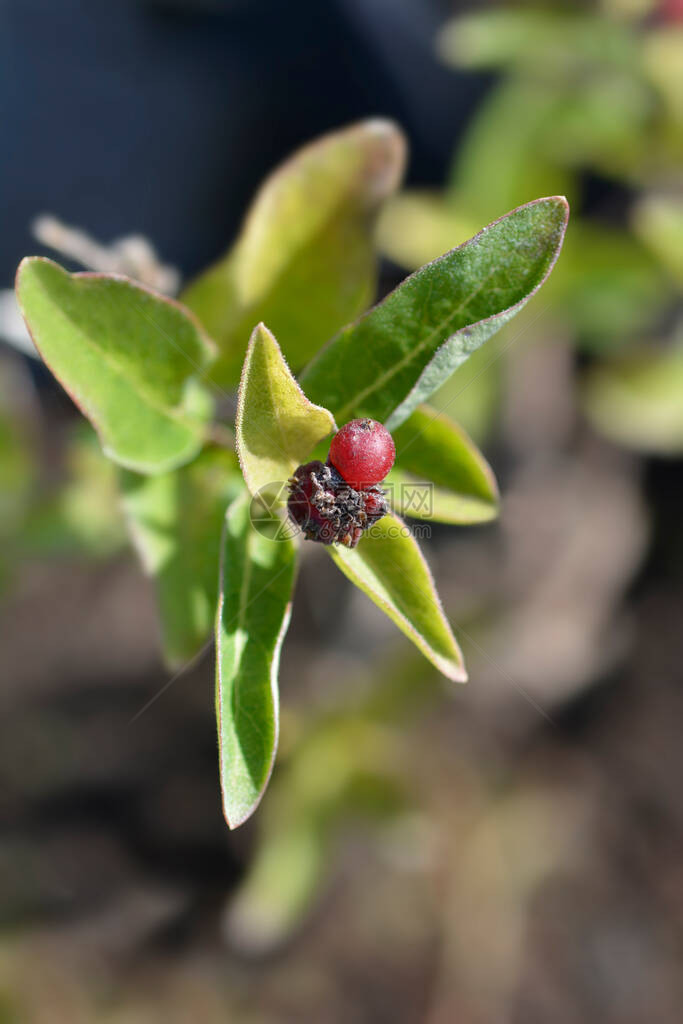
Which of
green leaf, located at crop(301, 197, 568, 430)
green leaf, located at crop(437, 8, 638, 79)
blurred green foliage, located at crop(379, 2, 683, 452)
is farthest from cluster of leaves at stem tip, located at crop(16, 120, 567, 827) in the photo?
green leaf, located at crop(437, 8, 638, 79)

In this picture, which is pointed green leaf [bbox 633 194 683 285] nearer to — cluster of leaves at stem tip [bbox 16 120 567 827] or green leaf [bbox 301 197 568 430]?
cluster of leaves at stem tip [bbox 16 120 567 827]

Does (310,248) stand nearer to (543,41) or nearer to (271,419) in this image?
(271,419)

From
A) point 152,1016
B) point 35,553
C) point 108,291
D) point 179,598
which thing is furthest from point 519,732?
point 108,291

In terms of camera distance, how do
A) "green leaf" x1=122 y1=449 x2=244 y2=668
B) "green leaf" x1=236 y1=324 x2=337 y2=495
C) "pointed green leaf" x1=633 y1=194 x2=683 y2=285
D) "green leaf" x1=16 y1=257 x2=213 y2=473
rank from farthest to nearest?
1. "pointed green leaf" x1=633 y1=194 x2=683 y2=285
2. "green leaf" x1=122 y1=449 x2=244 y2=668
3. "green leaf" x1=16 y1=257 x2=213 y2=473
4. "green leaf" x1=236 y1=324 x2=337 y2=495

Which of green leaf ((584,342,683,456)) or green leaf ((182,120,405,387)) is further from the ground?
green leaf ((182,120,405,387))

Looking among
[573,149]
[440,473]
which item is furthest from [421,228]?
[440,473]

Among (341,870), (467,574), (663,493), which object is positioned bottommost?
(341,870)

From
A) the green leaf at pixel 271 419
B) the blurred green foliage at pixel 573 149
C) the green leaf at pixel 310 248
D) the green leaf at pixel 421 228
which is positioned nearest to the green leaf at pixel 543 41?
the blurred green foliage at pixel 573 149

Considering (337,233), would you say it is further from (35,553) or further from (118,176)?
(118,176)
